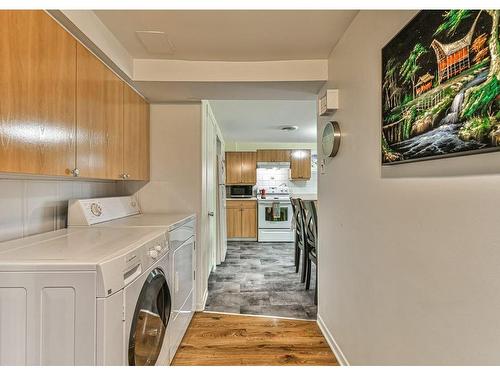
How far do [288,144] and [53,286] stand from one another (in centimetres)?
610

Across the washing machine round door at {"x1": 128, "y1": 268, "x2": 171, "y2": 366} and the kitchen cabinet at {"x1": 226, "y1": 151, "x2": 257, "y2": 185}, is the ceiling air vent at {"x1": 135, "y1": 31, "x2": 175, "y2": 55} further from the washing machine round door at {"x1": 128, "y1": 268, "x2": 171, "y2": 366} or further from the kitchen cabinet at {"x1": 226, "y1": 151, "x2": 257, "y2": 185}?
the kitchen cabinet at {"x1": 226, "y1": 151, "x2": 257, "y2": 185}

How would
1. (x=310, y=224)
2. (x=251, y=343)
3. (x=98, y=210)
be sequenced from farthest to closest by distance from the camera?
(x=310, y=224) → (x=251, y=343) → (x=98, y=210)

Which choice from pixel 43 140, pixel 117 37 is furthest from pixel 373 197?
pixel 117 37

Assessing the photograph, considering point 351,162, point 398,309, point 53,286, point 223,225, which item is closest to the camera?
point 53,286

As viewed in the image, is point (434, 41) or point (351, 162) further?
point (351, 162)

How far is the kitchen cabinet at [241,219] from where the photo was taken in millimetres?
6133

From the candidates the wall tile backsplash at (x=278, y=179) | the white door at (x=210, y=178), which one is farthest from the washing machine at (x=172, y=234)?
the wall tile backsplash at (x=278, y=179)

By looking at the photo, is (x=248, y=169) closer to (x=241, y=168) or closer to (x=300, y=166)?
(x=241, y=168)

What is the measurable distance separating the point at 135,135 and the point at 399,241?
6.91 feet

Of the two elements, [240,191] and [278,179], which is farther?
[278,179]

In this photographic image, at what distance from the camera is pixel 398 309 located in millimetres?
1184

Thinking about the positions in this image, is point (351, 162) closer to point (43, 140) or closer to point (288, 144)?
point (43, 140)

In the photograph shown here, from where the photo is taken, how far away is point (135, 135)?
91.3 inches

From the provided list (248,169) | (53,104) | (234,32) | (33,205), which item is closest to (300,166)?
(248,169)
